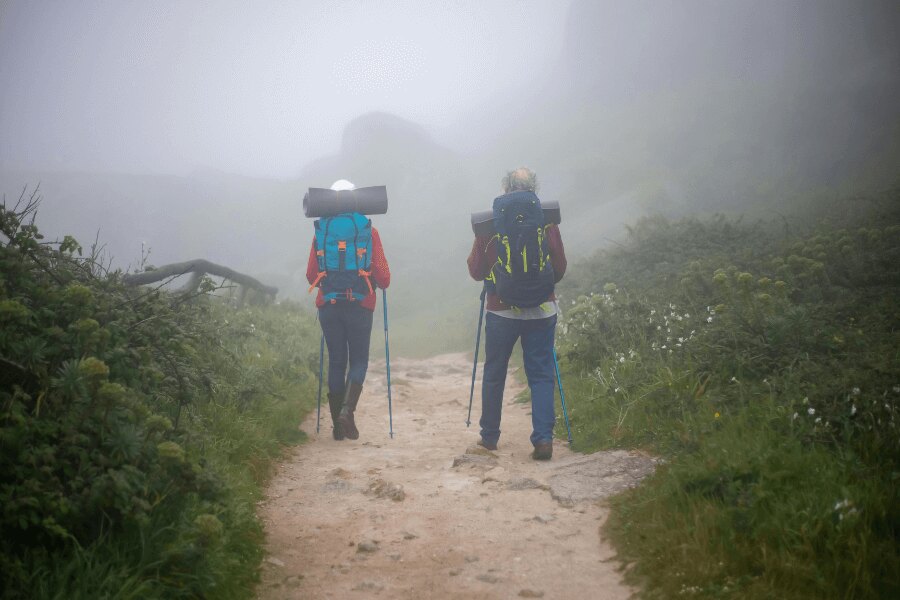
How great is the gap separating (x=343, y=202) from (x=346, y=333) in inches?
62.0

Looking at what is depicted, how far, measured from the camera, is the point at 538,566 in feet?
11.9

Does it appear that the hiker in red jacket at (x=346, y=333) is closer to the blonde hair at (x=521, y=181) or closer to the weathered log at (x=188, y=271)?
the blonde hair at (x=521, y=181)

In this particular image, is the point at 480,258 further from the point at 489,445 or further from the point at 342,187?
the point at 342,187

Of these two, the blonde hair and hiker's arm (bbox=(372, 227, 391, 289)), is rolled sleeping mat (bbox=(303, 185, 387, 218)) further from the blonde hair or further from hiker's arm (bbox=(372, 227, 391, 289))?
the blonde hair

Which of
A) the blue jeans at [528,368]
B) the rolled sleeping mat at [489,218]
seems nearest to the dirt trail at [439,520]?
the blue jeans at [528,368]

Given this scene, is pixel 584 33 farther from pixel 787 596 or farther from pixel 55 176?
pixel 55 176

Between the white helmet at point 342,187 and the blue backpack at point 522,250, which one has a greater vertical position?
the white helmet at point 342,187

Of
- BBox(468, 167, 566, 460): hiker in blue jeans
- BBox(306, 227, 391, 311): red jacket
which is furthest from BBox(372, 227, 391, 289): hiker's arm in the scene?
BBox(468, 167, 566, 460): hiker in blue jeans

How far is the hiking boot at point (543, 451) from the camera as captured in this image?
18.8 feet

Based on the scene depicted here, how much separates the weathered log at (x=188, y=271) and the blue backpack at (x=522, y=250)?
3.98 metres

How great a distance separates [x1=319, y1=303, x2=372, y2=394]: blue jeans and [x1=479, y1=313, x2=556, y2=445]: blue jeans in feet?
5.35

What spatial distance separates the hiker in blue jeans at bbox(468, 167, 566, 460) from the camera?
5852 millimetres

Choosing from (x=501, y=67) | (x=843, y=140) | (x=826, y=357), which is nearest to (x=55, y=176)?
(x=501, y=67)

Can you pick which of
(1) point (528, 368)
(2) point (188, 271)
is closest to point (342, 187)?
(1) point (528, 368)
